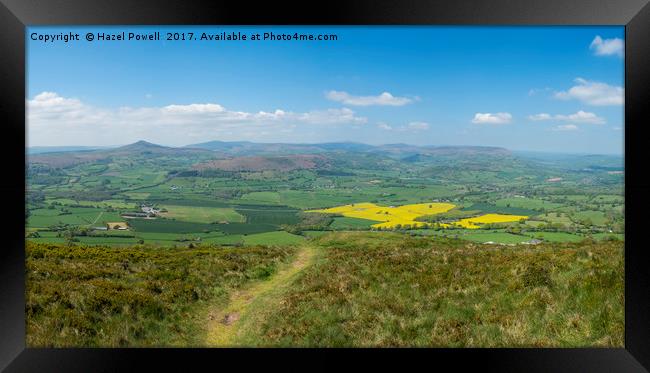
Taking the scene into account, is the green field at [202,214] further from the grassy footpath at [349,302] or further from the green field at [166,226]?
the grassy footpath at [349,302]

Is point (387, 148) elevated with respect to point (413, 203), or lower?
elevated

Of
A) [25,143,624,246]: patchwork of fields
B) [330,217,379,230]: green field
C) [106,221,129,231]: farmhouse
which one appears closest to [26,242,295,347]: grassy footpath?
[25,143,624,246]: patchwork of fields

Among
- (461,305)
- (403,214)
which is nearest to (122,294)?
(461,305)

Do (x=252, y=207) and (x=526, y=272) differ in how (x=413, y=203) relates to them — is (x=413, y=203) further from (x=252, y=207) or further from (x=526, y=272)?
(x=526, y=272)

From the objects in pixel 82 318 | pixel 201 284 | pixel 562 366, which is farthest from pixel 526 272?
pixel 82 318

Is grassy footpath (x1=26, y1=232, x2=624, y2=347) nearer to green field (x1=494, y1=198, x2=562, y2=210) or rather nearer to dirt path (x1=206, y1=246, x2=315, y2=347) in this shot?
dirt path (x1=206, y1=246, x2=315, y2=347)

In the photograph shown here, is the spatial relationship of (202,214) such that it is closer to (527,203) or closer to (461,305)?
(527,203)
